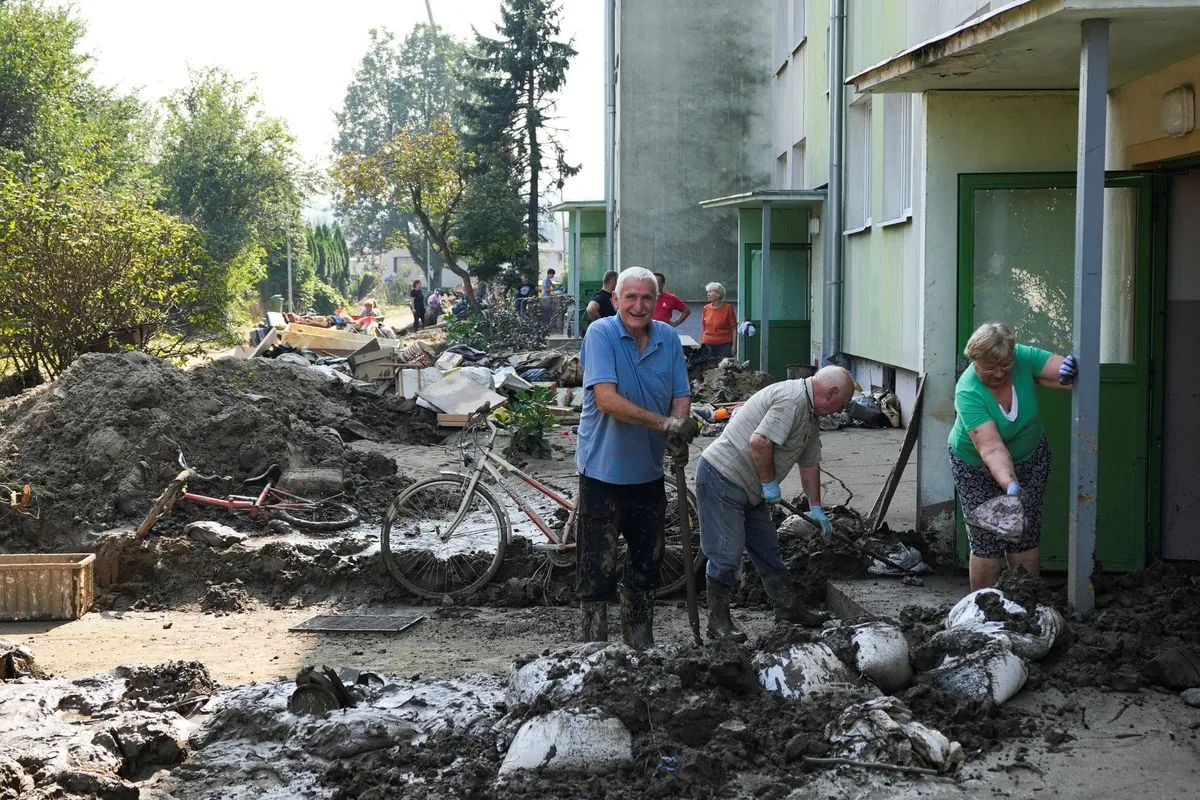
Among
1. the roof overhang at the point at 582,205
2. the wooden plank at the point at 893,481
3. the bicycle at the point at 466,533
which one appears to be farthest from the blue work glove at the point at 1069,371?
the roof overhang at the point at 582,205

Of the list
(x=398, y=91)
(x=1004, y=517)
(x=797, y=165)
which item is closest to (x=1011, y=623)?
(x=1004, y=517)

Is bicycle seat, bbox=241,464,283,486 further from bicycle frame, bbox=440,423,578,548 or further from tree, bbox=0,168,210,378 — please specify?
tree, bbox=0,168,210,378

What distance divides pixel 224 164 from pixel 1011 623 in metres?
48.9

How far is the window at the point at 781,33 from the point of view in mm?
23800

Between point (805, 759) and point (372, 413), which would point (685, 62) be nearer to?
point (372, 413)

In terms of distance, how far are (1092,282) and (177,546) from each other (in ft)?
20.2

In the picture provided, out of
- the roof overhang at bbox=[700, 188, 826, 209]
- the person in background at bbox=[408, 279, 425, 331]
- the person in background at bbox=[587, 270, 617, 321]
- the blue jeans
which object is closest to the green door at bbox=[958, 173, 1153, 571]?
the blue jeans

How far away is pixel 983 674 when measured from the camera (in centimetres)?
511

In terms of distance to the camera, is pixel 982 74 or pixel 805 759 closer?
pixel 805 759

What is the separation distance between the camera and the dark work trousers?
6.17 m

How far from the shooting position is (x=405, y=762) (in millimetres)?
4957

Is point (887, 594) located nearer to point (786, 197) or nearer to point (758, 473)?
point (758, 473)

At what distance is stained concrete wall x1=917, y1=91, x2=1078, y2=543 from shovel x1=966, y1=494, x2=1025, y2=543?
1.60 m

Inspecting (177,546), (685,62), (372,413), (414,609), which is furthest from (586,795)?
(685,62)
